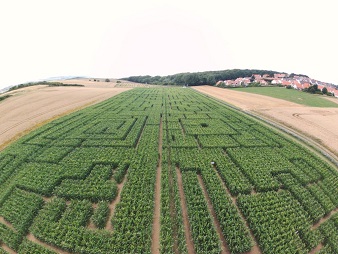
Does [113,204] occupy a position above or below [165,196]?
below

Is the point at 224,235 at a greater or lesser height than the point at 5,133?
lesser

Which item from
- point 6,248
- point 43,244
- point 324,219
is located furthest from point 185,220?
point 6,248

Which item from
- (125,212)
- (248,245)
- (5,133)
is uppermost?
(5,133)

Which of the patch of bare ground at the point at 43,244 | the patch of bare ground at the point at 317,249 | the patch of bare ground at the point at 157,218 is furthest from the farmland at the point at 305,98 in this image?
the patch of bare ground at the point at 43,244

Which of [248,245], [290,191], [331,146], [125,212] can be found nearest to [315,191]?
[290,191]

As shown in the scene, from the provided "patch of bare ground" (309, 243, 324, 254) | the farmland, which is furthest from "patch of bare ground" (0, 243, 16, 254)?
the farmland

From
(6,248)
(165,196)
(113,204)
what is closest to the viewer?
(6,248)

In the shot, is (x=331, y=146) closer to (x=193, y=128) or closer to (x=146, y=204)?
(x=193, y=128)

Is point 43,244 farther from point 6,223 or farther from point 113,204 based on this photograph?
point 113,204
